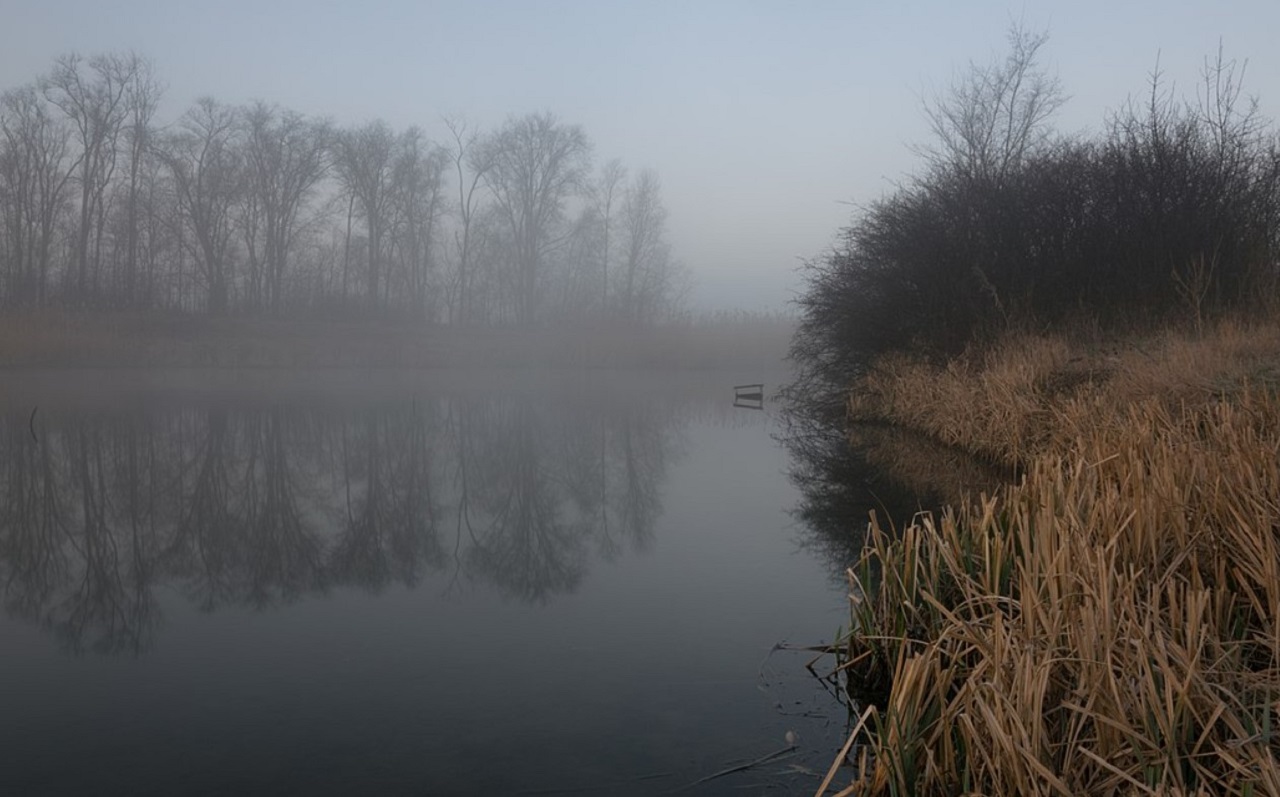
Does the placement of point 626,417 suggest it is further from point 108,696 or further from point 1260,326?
point 108,696

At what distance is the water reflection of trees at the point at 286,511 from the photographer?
22.5ft

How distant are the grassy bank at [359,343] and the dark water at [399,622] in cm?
1830

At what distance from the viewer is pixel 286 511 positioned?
9555 mm

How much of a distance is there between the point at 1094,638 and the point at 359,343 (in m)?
38.4

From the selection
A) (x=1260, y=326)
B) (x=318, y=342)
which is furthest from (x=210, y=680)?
(x=318, y=342)

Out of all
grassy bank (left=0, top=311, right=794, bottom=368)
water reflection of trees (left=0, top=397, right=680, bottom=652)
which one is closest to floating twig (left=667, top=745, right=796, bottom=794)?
water reflection of trees (left=0, top=397, right=680, bottom=652)

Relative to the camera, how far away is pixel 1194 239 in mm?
14742

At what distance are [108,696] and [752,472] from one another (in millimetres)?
8890

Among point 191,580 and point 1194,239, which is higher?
point 1194,239

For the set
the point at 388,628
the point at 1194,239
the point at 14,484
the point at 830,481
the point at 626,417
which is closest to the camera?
the point at 388,628

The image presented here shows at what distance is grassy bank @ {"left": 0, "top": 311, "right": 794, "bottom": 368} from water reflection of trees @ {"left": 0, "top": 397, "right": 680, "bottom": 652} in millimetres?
14535

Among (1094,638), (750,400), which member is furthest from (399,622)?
(750,400)

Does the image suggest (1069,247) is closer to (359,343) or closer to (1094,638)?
(1094,638)

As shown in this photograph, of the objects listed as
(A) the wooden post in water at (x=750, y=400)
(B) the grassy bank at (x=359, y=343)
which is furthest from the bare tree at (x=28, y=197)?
(A) the wooden post in water at (x=750, y=400)
